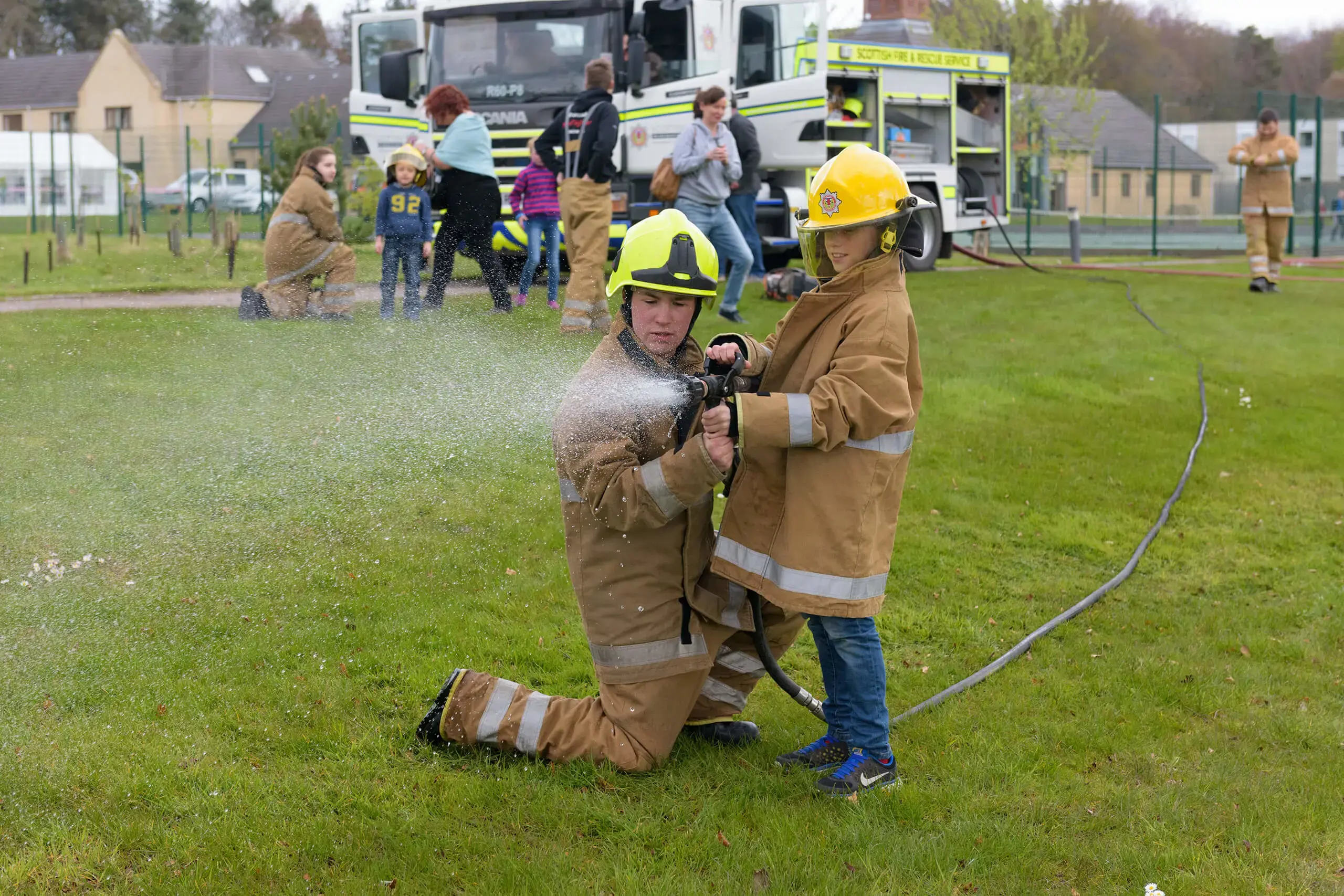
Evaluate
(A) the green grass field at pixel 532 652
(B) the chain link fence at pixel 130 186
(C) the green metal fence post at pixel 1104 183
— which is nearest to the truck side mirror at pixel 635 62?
(A) the green grass field at pixel 532 652

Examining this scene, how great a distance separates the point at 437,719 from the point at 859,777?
1228mm

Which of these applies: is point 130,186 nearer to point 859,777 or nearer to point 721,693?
point 721,693

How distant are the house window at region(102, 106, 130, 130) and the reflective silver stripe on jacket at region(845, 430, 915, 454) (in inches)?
2484

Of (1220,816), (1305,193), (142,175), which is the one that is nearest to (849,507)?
(1220,816)

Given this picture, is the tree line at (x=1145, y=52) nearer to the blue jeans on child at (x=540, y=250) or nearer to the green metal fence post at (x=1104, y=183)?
the green metal fence post at (x=1104, y=183)

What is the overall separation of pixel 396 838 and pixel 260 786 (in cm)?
48

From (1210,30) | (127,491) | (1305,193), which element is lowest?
(127,491)

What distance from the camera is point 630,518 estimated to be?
3.33 meters

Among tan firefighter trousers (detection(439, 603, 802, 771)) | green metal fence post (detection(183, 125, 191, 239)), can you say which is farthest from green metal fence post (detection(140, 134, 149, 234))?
tan firefighter trousers (detection(439, 603, 802, 771))

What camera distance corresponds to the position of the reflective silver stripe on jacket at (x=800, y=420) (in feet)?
10.5

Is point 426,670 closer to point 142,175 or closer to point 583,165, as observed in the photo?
point 583,165

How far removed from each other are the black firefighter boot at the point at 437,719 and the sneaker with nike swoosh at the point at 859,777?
110 cm

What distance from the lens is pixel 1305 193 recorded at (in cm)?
3303

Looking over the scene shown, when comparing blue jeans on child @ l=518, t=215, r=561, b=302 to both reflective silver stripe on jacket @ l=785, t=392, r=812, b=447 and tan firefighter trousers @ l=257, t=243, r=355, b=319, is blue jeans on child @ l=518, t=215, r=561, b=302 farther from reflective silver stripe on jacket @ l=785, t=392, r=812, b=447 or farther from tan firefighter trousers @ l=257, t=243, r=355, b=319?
reflective silver stripe on jacket @ l=785, t=392, r=812, b=447
